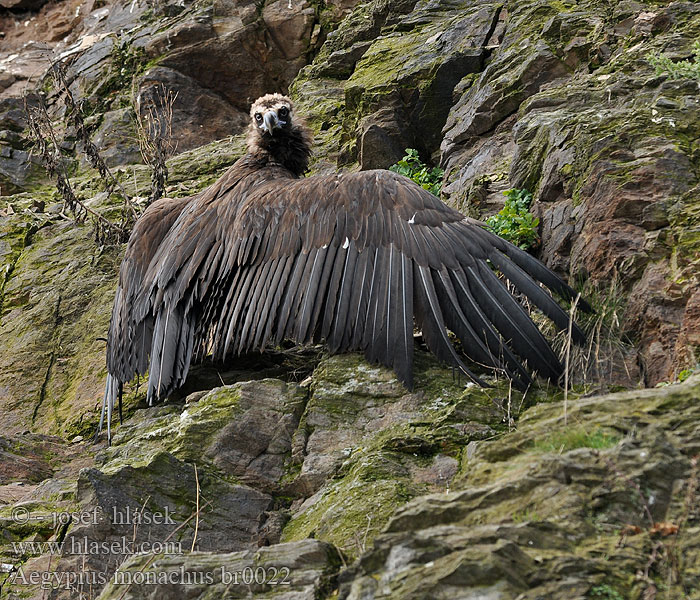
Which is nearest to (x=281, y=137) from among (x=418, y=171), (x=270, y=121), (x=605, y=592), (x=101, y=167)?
(x=270, y=121)

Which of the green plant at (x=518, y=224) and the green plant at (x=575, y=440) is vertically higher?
the green plant at (x=518, y=224)

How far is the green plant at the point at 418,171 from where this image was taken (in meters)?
8.74

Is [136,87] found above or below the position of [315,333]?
above

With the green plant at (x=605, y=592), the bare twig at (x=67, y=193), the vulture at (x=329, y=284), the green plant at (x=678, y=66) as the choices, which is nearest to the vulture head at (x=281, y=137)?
the vulture at (x=329, y=284)

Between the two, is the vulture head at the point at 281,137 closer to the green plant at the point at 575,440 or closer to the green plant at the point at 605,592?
the green plant at the point at 575,440

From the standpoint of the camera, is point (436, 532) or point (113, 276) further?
point (113, 276)

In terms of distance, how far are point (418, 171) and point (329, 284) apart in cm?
361

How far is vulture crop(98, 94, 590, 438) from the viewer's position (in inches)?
207

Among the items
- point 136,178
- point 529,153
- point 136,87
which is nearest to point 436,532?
point 529,153

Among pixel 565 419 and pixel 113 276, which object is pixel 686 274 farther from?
pixel 113 276

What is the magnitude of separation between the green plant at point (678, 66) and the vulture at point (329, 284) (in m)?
1.94

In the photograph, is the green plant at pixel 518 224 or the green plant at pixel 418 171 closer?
the green plant at pixel 518 224

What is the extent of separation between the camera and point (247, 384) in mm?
5375

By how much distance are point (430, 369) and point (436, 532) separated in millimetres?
2416
